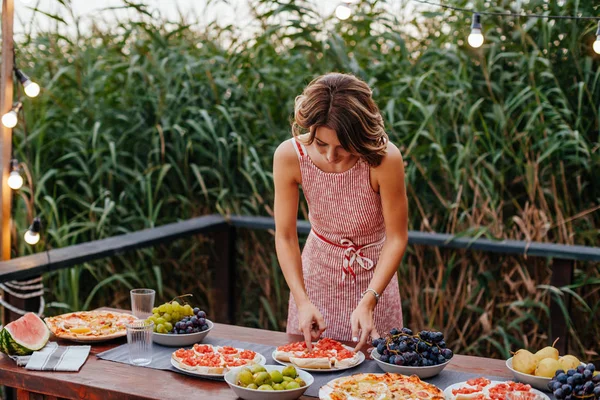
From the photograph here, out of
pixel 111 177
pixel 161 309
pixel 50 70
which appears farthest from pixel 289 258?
pixel 50 70

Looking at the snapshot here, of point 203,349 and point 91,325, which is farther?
point 91,325

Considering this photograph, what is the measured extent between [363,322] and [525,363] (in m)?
0.50

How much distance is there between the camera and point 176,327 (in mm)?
2434

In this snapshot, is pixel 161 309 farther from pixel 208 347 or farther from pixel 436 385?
pixel 436 385

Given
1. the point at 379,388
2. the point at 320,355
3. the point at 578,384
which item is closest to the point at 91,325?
the point at 320,355

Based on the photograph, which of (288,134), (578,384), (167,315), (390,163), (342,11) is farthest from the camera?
(288,134)

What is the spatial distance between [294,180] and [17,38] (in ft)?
8.40

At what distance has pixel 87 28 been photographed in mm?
4633

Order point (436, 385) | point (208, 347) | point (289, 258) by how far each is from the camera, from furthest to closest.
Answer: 1. point (289, 258)
2. point (208, 347)
3. point (436, 385)

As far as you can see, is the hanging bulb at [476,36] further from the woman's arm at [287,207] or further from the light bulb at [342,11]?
the woman's arm at [287,207]

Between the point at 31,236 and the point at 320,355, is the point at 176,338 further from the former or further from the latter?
the point at 31,236

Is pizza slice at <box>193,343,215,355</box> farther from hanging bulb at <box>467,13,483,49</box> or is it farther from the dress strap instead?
hanging bulb at <box>467,13,483,49</box>

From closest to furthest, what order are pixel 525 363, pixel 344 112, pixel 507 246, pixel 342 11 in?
1. pixel 525 363
2. pixel 344 112
3. pixel 342 11
4. pixel 507 246

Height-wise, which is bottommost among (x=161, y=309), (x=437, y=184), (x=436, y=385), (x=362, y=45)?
(x=436, y=385)
